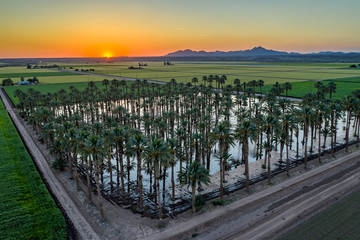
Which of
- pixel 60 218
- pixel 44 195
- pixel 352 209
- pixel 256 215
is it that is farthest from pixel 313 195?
pixel 44 195

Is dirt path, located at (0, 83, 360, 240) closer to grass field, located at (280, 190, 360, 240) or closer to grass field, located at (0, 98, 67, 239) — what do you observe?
grass field, located at (280, 190, 360, 240)

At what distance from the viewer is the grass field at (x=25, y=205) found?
33312 millimetres

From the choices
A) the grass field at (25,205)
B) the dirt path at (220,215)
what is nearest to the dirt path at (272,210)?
the dirt path at (220,215)

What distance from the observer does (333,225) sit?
32.6 metres

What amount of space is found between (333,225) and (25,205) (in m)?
42.8

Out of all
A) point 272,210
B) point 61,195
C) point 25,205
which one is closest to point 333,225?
point 272,210

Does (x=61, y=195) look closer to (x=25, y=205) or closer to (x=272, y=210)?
(x=25, y=205)

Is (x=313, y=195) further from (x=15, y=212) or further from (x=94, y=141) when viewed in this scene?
(x=15, y=212)

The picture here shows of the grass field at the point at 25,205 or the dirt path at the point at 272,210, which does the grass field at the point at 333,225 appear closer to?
the dirt path at the point at 272,210

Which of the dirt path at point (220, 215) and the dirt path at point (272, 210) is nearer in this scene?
the dirt path at point (272, 210)

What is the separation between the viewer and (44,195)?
42125mm

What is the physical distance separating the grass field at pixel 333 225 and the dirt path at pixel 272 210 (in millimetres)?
1327

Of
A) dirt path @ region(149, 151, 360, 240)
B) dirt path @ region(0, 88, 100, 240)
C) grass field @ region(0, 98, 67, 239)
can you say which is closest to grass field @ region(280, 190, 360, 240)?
dirt path @ region(149, 151, 360, 240)

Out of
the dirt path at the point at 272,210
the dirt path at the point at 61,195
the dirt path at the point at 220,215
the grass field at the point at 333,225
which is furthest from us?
the dirt path at the point at 61,195
